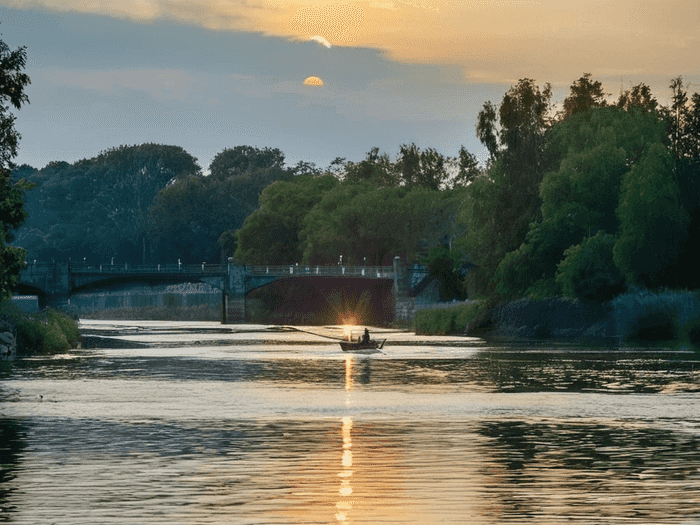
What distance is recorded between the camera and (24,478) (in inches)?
1141

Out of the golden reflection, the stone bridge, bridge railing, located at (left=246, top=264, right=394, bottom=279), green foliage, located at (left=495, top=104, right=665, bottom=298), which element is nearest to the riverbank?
green foliage, located at (left=495, top=104, right=665, bottom=298)

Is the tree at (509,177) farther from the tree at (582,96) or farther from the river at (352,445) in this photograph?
the river at (352,445)

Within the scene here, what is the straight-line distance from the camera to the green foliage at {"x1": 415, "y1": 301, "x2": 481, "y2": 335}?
12425cm

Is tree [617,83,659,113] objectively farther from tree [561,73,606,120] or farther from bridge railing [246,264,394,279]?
bridge railing [246,264,394,279]

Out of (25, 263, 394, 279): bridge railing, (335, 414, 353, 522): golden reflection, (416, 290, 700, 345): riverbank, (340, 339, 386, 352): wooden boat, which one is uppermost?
(25, 263, 394, 279): bridge railing

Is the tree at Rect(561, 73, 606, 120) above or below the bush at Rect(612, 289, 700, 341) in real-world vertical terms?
above

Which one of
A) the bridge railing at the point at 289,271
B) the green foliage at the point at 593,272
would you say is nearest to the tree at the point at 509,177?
the green foliage at the point at 593,272

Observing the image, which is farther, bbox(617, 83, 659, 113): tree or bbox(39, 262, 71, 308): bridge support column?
bbox(39, 262, 71, 308): bridge support column

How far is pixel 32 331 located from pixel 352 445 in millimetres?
55521

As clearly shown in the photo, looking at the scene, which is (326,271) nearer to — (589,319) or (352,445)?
(589,319)

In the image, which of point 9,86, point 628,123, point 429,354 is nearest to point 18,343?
point 9,86

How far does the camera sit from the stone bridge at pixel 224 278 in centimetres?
17300

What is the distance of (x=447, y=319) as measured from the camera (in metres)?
129

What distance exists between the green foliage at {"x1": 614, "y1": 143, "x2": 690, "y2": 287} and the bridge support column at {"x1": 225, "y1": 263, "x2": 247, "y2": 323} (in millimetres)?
96873
